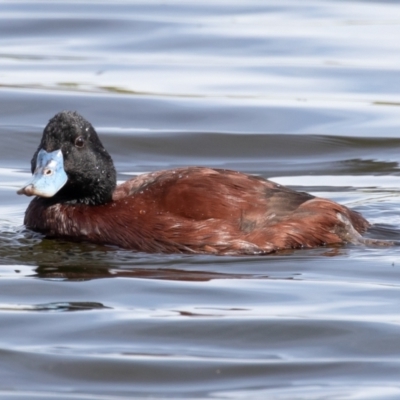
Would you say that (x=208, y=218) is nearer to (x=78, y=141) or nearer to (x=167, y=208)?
(x=167, y=208)

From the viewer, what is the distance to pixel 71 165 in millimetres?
8469

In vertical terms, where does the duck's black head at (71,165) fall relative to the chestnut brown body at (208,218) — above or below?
above

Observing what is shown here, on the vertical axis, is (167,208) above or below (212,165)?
below

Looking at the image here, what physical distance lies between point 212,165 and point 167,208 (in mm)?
3825

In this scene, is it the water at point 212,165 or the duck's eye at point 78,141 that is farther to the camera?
the duck's eye at point 78,141

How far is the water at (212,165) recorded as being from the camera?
19.5 ft

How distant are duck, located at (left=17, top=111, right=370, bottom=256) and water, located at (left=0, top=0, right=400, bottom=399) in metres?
0.14

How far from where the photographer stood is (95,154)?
28.3 feet

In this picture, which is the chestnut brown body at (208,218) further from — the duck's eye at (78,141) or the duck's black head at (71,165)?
the duck's eye at (78,141)

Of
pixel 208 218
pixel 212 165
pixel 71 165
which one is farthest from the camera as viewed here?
pixel 212 165

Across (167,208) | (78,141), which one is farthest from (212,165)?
(167,208)

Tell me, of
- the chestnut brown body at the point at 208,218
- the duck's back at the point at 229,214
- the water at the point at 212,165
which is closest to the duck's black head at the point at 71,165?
the chestnut brown body at the point at 208,218

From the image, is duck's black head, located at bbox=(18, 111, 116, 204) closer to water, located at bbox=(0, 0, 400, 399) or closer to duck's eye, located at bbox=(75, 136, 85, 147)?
duck's eye, located at bbox=(75, 136, 85, 147)

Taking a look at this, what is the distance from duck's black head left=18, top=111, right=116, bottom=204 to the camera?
829 centimetres
